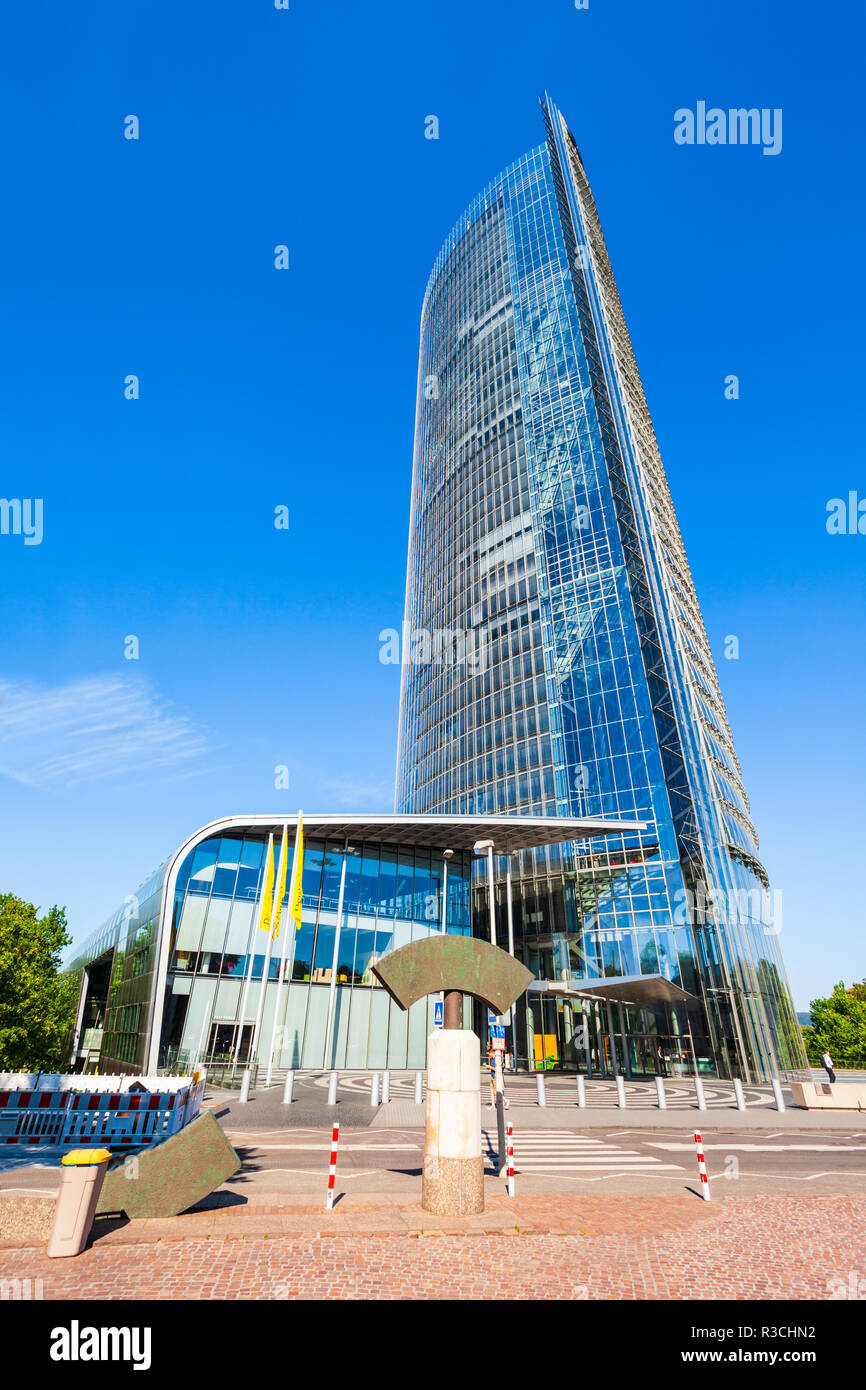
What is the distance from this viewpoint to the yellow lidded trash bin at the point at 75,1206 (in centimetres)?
746

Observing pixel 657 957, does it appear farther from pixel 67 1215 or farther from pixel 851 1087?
pixel 67 1215

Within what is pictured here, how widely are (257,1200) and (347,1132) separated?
30.3 ft

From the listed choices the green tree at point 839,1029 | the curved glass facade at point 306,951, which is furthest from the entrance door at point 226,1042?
the green tree at point 839,1029

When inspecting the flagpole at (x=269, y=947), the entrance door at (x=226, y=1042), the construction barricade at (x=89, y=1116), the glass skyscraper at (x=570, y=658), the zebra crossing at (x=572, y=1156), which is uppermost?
the glass skyscraper at (x=570, y=658)

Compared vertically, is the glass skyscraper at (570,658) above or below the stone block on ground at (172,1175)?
above

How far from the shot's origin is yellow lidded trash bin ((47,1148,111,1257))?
24.5ft

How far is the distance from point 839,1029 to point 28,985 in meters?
73.9

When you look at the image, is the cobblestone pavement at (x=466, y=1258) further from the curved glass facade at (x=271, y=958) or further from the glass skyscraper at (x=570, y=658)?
the curved glass facade at (x=271, y=958)

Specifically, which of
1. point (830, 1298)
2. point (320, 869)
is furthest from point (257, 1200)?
point (320, 869)

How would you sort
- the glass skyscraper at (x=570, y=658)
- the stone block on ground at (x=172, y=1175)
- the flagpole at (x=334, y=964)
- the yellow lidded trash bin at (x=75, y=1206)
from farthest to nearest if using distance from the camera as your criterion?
the glass skyscraper at (x=570, y=658), the flagpole at (x=334, y=964), the stone block on ground at (x=172, y=1175), the yellow lidded trash bin at (x=75, y=1206)

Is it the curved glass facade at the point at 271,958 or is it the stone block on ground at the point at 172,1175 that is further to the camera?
the curved glass facade at the point at 271,958

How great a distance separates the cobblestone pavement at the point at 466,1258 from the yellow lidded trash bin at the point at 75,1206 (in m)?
0.18
